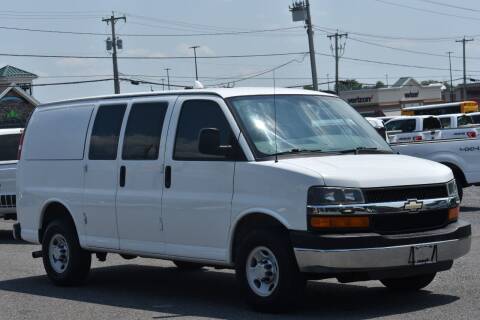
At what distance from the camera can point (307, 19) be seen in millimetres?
47844

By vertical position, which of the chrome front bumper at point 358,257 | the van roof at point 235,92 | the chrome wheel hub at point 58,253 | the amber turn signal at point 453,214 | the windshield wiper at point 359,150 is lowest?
the chrome wheel hub at point 58,253

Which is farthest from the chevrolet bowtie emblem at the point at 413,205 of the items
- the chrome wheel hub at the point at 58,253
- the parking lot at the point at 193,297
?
the chrome wheel hub at the point at 58,253

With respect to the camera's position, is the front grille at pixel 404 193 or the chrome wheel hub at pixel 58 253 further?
the chrome wheel hub at pixel 58 253

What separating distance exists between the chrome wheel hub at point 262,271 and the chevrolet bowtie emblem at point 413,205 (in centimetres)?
125

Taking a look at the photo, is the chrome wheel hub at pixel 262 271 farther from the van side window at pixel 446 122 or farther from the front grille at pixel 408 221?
the van side window at pixel 446 122

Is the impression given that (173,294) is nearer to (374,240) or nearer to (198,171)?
(198,171)

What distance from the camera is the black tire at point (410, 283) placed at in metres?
9.26

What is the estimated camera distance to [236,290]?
10.1m

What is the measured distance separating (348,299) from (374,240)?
1.51 m

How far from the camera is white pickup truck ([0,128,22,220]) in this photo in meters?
16.6

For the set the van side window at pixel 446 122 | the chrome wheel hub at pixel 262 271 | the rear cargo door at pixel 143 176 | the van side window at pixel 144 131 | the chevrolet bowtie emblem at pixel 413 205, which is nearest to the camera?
the chevrolet bowtie emblem at pixel 413 205

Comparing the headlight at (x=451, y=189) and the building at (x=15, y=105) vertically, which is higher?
the building at (x=15, y=105)

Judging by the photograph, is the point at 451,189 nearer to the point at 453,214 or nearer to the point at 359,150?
the point at 453,214

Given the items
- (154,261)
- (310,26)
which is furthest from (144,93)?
(310,26)
